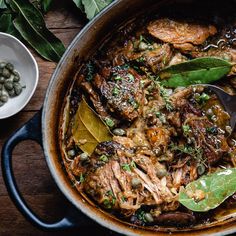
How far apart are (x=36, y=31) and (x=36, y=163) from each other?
0.68m

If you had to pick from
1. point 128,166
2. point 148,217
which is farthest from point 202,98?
point 148,217

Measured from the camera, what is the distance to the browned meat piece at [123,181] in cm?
237

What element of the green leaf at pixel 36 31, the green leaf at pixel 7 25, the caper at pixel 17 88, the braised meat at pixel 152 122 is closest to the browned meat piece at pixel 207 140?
the braised meat at pixel 152 122

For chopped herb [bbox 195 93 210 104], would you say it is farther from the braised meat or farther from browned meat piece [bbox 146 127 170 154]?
browned meat piece [bbox 146 127 170 154]

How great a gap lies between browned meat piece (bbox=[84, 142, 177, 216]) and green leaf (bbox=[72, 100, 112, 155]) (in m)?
0.08

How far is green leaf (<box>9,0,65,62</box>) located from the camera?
8.96 ft

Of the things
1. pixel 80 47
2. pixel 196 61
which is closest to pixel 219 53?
pixel 196 61

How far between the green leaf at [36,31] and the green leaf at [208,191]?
0.95m

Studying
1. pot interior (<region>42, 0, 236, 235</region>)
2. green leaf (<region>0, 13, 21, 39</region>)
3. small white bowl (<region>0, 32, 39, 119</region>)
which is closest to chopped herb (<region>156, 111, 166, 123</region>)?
pot interior (<region>42, 0, 236, 235</region>)

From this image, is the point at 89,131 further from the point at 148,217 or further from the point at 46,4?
the point at 46,4

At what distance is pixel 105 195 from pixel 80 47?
26.6 inches

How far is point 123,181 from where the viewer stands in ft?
7.82

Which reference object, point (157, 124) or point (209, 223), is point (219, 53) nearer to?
point (157, 124)

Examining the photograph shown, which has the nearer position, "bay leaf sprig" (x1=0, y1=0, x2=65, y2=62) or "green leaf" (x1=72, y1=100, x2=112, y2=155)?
"green leaf" (x1=72, y1=100, x2=112, y2=155)
